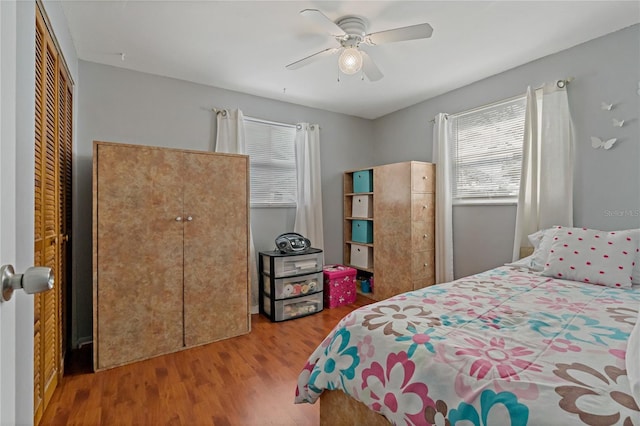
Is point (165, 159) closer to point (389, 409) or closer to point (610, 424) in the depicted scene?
point (389, 409)

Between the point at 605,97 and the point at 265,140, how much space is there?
3.09 metres

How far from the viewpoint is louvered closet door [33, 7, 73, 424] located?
152 cm

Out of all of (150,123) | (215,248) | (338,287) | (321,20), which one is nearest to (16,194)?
(321,20)

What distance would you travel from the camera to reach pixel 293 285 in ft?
10.5

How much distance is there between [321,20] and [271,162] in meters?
1.96

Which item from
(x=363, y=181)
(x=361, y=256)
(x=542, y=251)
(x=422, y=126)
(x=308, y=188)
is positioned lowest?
(x=361, y=256)

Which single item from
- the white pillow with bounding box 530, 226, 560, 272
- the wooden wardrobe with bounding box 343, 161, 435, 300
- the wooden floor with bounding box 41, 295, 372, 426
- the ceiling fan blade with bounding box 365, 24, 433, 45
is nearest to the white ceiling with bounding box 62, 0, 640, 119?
the ceiling fan blade with bounding box 365, 24, 433, 45

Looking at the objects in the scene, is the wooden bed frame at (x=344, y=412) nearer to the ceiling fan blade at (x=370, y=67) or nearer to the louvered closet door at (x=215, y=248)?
the louvered closet door at (x=215, y=248)

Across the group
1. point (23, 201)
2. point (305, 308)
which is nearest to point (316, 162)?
point (305, 308)

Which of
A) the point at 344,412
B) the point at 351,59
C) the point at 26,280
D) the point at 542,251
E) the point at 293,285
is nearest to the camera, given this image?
the point at 26,280

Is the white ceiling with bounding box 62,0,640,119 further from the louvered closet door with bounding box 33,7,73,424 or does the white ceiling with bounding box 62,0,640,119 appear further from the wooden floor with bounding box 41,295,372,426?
the wooden floor with bounding box 41,295,372,426

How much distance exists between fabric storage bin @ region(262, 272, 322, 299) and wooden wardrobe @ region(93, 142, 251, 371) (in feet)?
1.30

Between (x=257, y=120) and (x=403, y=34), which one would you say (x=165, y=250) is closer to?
(x=257, y=120)

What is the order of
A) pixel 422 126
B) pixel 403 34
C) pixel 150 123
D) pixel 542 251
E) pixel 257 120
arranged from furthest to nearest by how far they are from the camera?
pixel 422 126
pixel 257 120
pixel 150 123
pixel 542 251
pixel 403 34
